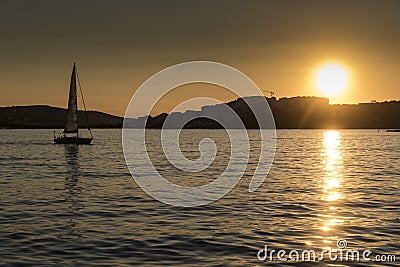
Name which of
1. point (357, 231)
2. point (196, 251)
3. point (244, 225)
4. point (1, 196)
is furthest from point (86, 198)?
point (357, 231)

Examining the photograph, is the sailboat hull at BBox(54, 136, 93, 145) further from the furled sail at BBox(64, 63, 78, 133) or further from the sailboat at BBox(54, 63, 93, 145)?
the furled sail at BBox(64, 63, 78, 133)

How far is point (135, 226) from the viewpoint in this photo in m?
27.9

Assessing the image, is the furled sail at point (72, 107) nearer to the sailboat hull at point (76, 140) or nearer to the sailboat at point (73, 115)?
the sailboat at point (73, 115)

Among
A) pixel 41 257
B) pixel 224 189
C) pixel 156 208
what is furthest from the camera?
pixel 224 189

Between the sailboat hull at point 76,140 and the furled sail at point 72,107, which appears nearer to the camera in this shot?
the sailboat hull at point 76,140

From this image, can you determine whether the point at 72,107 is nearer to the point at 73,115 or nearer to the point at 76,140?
the point at 73,115

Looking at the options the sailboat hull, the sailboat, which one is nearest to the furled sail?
the sailboat

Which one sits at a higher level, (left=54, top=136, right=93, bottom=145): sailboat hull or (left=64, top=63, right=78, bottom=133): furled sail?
(left=64, top=63, right=78, bottom=133): furled sail

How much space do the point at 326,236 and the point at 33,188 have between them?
29.6m

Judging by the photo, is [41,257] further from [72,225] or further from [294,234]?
[294,234]

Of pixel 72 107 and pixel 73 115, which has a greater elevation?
pixel 72 107

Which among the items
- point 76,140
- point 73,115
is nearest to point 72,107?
point 73,115

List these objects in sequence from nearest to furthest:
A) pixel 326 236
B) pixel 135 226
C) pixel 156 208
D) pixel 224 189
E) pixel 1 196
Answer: pixel 326 236
pixel 135 226
pixel 156 208
pixel 1 196
pixel 224 189

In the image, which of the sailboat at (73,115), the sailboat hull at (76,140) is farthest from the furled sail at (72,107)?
the sailboat hull at (76,140)
